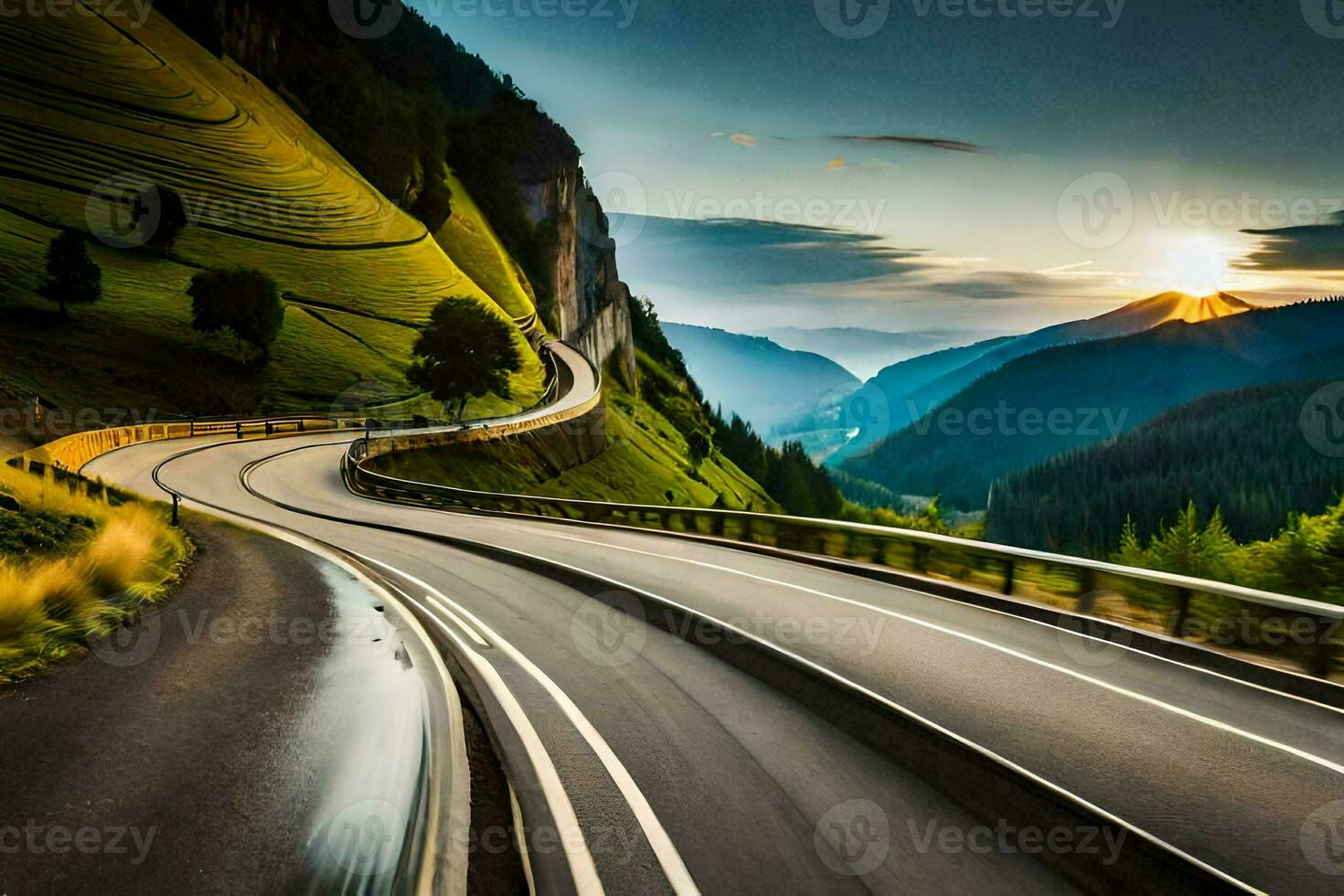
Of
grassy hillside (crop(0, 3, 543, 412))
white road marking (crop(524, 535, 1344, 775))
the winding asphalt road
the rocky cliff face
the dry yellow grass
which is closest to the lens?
the winding asphalt road

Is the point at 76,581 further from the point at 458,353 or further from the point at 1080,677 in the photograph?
the point at 458,353

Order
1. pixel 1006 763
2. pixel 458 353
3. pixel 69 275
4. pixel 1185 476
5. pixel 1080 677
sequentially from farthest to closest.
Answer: pixel 1185 476 < pixel 458 353 < pixel 69 275 < pixel 1080 677 < pixel 1006 763

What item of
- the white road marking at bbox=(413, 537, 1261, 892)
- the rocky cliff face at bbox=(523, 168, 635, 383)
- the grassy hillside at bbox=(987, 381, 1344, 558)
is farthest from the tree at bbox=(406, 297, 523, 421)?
the grassy hillside at bbox=(987, 381, 1344, 558)

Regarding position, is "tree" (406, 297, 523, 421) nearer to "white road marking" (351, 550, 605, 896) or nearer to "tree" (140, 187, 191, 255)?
"tree" (140, 187, 191, 255)

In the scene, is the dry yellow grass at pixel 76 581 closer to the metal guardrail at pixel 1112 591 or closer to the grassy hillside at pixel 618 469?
the metal guardrail at pixel 1112 591

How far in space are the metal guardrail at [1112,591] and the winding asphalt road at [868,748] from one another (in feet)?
2.33

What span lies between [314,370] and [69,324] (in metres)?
Result: 15.6

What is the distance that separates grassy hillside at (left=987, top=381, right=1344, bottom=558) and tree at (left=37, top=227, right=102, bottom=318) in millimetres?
127515

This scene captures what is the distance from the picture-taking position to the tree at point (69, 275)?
5144cm

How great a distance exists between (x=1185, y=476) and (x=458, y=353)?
154974 mm

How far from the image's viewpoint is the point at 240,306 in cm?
5459

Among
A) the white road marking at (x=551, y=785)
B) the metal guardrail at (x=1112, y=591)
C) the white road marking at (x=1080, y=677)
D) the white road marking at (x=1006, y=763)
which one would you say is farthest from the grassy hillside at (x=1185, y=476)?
the white road marking at (x=551, y=785)

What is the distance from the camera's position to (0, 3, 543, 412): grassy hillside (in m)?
51.1

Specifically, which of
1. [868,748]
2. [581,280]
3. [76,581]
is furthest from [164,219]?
[581,280]
